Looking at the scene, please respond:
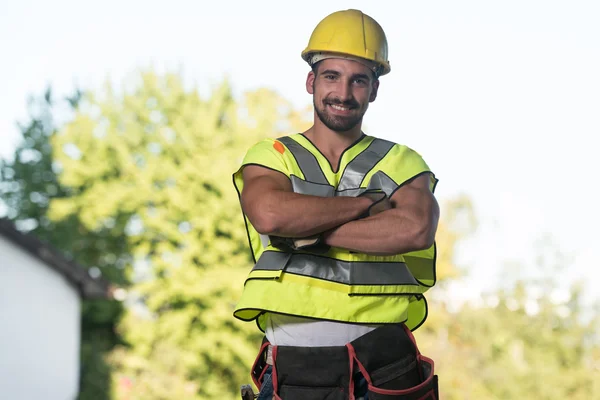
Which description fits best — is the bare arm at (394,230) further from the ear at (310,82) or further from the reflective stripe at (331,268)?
the ear at (310,82)

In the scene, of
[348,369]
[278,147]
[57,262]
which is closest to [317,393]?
[348,369]

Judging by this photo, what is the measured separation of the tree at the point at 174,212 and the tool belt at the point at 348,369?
29.3 m

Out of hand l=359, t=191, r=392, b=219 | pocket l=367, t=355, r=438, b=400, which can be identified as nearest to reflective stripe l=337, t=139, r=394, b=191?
hand l=359, t=191, r=392, b=219

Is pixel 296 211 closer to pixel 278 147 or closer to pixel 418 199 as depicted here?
pixel 278 147

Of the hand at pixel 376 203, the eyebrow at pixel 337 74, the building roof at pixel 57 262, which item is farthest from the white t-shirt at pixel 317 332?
the building roof at pixel 57 262

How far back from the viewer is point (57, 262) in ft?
77.1

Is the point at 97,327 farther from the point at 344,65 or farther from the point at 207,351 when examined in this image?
the point at 344,65

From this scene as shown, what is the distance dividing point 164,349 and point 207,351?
63.2 inches

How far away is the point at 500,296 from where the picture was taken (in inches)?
1640

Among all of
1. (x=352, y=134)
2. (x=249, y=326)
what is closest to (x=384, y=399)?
(x=352, y=134)

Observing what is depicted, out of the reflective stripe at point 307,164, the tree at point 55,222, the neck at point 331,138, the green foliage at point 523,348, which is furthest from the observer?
the tree at point 55,222

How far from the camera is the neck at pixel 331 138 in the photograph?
13.3ft

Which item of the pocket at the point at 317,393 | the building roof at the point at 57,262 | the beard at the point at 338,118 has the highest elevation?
the beard at the point at 338,118

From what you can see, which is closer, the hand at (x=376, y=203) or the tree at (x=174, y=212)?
the hand at (x=376, y=203)
